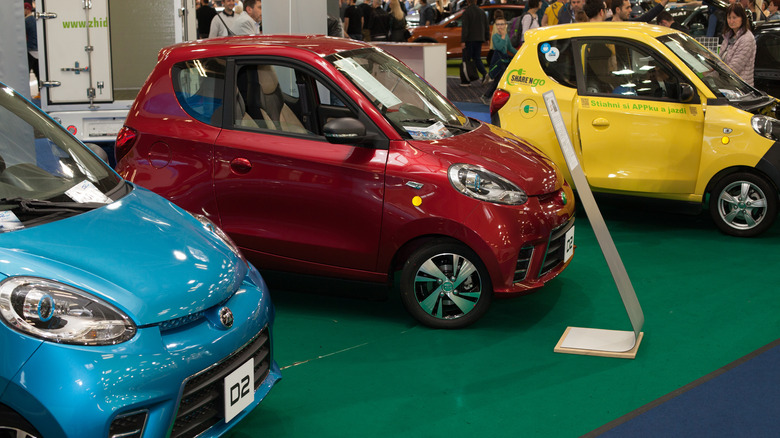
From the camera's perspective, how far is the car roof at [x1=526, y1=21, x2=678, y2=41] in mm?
6969

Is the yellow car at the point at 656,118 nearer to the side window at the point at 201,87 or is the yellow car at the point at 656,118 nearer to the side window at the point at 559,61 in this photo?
the side window at the point at 559,61

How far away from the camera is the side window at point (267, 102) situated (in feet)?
16.9

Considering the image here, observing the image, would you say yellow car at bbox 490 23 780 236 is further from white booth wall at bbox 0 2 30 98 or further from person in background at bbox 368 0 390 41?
person in background at bbox 368 0 390 41

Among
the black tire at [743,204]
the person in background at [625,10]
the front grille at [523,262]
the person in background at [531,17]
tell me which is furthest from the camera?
the person in background at [531,17]

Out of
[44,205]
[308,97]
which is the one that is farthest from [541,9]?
[44,205]

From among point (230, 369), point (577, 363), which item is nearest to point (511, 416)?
point (577, 363)

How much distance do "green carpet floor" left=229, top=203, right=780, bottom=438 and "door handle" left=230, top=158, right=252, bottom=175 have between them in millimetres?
937

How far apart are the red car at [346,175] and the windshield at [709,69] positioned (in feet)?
7.63

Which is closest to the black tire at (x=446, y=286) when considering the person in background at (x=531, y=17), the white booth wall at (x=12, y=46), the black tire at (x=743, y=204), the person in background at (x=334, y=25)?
the black tire at (x=743, y=204)

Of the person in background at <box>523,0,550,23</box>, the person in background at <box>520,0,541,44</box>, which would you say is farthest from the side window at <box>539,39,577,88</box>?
the person in background at <box>523,0,550,23</box>

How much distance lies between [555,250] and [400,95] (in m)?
1.36

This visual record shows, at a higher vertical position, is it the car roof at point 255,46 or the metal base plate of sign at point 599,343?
the car roof at point 255,46

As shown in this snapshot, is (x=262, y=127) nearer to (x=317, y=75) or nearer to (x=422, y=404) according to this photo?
(x=317, y=75)

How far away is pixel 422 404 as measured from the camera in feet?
13.5
